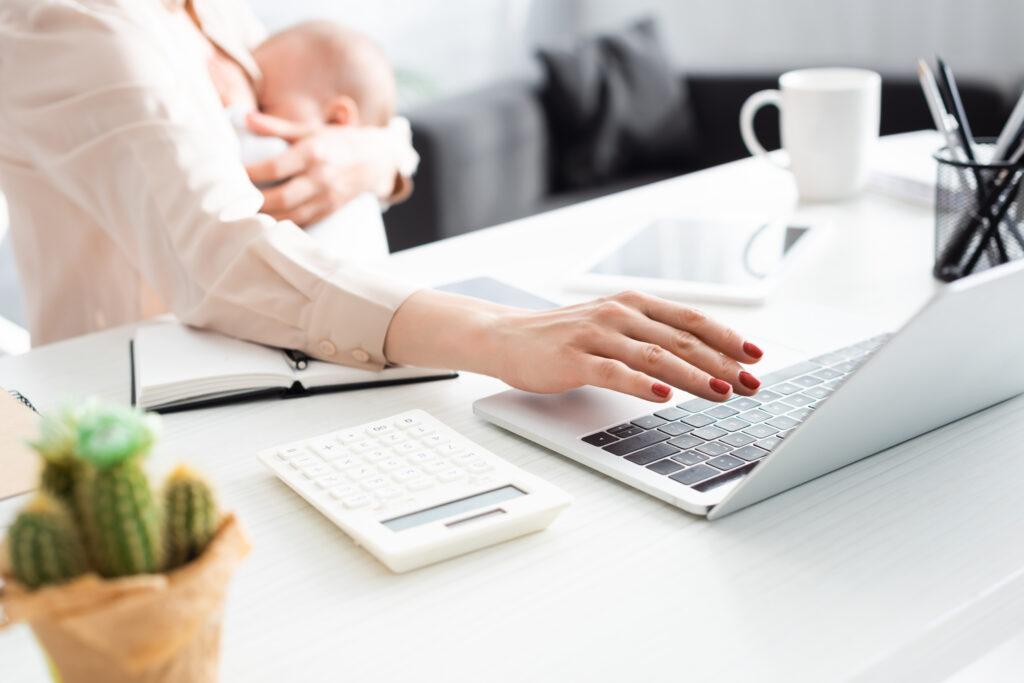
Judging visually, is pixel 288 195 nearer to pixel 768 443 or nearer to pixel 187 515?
pixel 768 443

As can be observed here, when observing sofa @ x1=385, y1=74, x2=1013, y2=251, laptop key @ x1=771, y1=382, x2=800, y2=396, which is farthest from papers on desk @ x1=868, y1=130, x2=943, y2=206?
sofa @ x1=385, y1=74, x2=1013, y2=251

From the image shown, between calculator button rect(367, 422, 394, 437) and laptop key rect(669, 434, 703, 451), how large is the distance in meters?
0.19

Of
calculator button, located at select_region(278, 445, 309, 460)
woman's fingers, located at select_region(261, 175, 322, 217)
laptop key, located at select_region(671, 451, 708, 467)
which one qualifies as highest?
woman's fingers, located at select_region(261, 175, 322, 217)

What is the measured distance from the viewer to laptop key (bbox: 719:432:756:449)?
671mm

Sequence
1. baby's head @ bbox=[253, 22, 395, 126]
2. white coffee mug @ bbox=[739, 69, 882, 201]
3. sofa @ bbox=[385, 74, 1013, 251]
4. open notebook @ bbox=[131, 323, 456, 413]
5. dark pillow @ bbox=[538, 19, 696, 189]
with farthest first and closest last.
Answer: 1. dark pillow @ bbox=[538, 19, 696, 189]
2. sofa @ bbox=[385, 74, 1013, 251]
3. baby's head @ bbox=[253, 22, 395, 126]
4. white coffee mug @ bbox=[739, 69, 882, 201]
5. open notebook @ bbox=[131, 323, 456, 413]

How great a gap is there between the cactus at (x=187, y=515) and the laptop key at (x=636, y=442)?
0.36m

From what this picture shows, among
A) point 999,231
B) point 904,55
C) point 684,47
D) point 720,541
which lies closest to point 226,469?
point 720,541

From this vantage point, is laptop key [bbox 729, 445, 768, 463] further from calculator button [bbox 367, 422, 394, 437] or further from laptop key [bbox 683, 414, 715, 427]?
calculator button [bbox 367, 422, 394, 437]

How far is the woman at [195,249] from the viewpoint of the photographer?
74 centimetres

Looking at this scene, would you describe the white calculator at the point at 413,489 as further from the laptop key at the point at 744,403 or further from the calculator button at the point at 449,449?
the laptop key at the point at 744,403

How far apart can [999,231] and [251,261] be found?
716mm

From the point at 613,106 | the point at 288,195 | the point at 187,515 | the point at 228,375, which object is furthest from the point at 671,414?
the point at 613,106

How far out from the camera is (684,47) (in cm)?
381

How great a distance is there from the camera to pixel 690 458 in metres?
0.66
